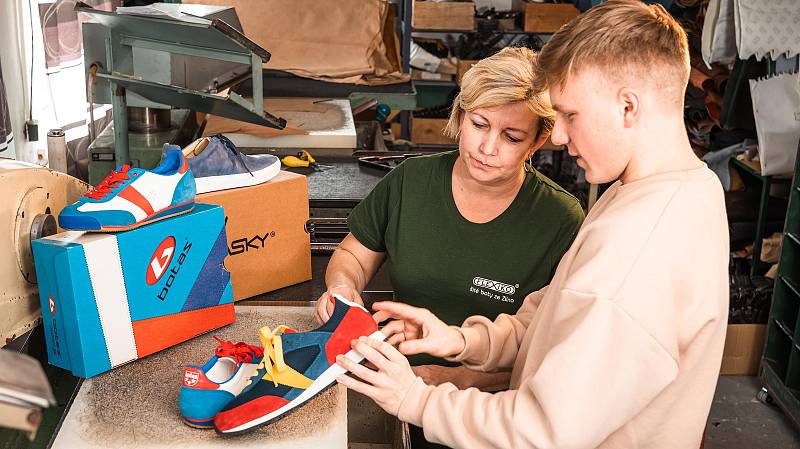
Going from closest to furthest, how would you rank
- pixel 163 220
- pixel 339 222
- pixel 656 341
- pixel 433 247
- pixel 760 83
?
pixel 656 341 < pixel 163 220 < pixel 433 247 < pixel 339 222 < pixel 760 83

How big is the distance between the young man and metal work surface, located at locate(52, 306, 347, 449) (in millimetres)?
243

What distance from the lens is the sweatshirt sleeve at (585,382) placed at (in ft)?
3.58

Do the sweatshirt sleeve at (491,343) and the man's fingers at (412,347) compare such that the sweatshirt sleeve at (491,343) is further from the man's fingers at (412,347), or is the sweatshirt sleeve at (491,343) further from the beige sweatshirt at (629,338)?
the beige sweatshirt at (629,338)

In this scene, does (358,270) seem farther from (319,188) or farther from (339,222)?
(319,188)

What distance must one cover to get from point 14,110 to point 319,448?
9.12ft

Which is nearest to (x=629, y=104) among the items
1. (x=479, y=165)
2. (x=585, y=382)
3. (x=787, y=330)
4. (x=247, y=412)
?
(x=585, y=382)

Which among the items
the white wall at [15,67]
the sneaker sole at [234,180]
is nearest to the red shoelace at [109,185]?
the sneaker sole at [234,180]

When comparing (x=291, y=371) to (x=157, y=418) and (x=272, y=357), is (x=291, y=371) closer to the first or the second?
(x=272, y=357)

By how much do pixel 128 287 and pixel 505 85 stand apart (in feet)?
2.83

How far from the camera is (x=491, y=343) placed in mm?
1533

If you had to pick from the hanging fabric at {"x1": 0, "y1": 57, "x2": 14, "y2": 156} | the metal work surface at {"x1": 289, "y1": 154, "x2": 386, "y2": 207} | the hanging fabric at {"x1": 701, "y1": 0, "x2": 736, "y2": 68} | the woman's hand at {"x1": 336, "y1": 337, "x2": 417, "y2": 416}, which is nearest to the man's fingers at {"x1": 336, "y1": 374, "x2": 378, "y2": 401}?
the woman's hand at {"x1": 336, "y1": 337, "x2": 417, "y2": 416}

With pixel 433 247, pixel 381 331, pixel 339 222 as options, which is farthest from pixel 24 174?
pixel 339 222

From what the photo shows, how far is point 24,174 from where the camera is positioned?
4.99ft

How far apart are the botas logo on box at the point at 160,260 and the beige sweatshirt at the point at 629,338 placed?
2.11 feet
